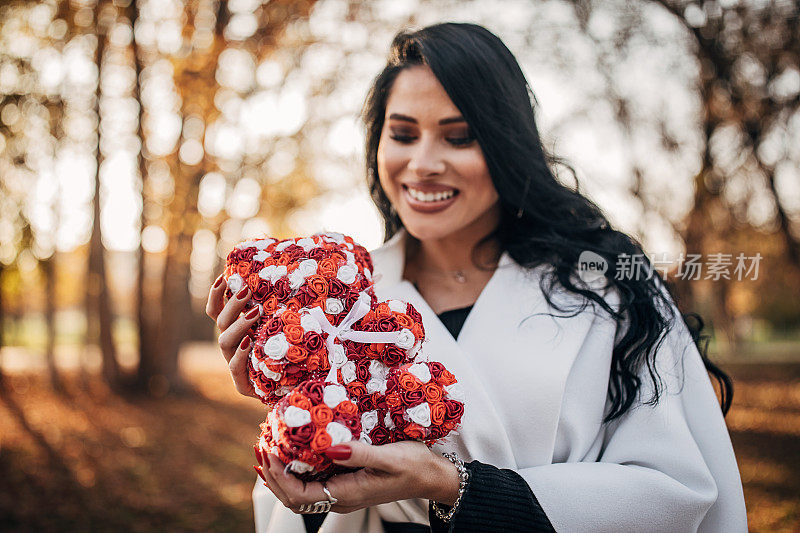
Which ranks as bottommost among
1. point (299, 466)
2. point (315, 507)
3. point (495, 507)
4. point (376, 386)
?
point (495, 507)

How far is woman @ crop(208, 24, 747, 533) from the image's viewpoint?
1730 millimetres

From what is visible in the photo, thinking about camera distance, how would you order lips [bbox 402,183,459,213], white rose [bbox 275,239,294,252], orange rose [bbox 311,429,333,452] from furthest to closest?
1. lips [bbox 402,183,459,213]
2. white rose [bbox 275,239,294,252]
3. orange rose [bbox 311,429,333,452]

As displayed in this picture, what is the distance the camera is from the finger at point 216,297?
1.84 meters

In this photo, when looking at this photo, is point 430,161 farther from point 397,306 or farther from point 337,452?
point 337,452

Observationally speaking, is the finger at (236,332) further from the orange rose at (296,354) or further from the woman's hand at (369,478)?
the woman's hand at (369,478)

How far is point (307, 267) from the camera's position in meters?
1.71

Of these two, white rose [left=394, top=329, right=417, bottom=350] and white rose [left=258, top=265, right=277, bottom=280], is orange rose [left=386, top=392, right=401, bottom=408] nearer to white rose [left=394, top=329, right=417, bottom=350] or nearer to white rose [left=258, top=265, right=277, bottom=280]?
white rose [left=394, top=329, right=417, bottom=350]

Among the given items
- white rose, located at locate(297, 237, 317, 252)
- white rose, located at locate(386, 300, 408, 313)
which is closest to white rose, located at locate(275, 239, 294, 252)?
white rose, located at locate(297, 237, 317, 252)

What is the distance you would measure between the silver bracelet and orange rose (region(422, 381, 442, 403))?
270 mm

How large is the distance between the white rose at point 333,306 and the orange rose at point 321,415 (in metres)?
0.31

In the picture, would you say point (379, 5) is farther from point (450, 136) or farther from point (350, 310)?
point (350, 310)

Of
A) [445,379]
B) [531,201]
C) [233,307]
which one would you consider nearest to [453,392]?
[445,379]

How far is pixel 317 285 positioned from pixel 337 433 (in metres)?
0.44

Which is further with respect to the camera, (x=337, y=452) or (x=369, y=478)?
(x=369, y=478)
